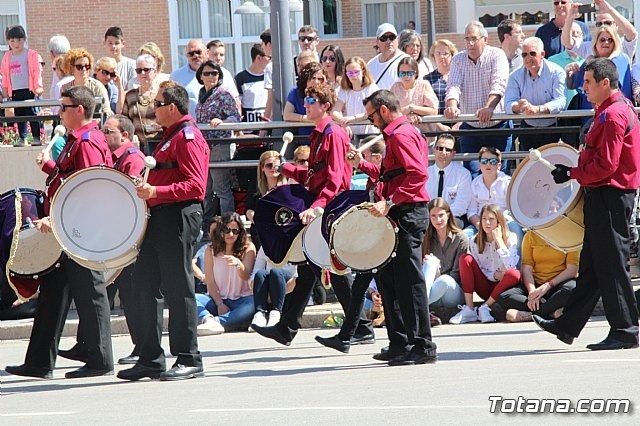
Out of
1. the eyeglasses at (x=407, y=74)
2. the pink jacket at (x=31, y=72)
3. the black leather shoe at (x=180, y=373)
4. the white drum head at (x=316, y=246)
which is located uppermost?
the pink jacket at (x=31, y=72)

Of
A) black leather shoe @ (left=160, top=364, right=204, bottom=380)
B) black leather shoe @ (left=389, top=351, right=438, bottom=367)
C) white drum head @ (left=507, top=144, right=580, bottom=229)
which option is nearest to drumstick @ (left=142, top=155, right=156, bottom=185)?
black leather shoe @ (left=160, top=364, right=204, bottom=380)

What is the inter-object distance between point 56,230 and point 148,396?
54.3 inches

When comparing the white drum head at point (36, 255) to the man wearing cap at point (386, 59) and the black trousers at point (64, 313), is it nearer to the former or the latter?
the black trousers at point (64, 313)

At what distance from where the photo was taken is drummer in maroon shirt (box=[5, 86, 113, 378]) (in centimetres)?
920

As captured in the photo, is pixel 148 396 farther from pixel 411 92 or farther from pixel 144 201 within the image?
pixel 411 92

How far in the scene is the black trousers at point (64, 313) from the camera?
364 inches

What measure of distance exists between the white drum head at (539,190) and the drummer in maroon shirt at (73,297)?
3.05 meters

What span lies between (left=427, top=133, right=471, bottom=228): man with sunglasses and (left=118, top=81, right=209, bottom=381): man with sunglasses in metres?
4.33

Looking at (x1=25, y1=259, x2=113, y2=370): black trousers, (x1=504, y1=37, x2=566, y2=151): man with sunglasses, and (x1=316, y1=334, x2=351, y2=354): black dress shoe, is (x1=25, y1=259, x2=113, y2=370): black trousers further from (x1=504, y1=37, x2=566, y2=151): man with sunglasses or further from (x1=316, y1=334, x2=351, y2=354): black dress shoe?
(x1=504, y1=37, x2=566, y2=151): man with sunglasses

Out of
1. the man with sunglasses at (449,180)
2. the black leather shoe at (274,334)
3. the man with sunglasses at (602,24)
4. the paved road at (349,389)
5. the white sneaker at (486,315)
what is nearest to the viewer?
the paved road at (349,389)

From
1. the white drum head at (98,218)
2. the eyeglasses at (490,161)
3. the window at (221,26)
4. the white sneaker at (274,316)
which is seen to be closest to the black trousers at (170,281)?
the white drum head at (98,218)

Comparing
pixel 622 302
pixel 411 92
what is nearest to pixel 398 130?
pixel 622 302

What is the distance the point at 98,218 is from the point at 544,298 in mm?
4441

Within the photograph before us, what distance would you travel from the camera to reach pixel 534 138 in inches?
527
